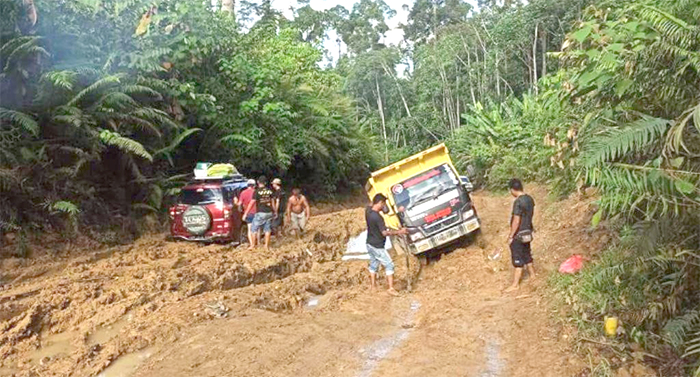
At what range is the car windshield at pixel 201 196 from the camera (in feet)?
46.7

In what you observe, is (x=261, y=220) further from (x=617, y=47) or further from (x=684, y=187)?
(x=684, y=187)

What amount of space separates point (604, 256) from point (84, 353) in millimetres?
6527

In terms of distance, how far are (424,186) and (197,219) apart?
16.5ft

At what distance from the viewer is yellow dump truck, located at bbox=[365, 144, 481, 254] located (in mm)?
12672

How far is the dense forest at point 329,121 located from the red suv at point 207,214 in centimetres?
140

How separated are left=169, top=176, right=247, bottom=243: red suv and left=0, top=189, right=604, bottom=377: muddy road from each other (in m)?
1.08

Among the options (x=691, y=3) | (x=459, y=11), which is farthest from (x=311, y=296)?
(x=459, y=11)

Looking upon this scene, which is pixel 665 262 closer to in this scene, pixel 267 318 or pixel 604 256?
pixel 604 256

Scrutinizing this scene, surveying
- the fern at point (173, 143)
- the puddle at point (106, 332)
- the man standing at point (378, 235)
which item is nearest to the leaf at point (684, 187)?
the man standing at point (378, 235)

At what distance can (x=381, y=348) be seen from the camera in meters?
7.12

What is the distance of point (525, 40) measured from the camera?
33.6 meters

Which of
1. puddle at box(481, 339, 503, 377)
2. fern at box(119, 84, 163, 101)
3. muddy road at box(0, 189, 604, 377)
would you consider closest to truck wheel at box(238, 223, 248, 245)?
muddy road at box(0, 189, 604, 377)

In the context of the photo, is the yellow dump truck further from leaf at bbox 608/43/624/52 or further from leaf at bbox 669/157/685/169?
leaf at bbox 669/157/685/169

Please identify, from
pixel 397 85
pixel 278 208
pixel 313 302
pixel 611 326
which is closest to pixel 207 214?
pixel 278 208
